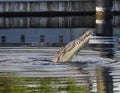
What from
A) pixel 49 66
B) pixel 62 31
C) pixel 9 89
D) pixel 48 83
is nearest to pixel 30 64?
pixel 49 66

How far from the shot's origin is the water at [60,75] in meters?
9.87

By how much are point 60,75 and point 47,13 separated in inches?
918

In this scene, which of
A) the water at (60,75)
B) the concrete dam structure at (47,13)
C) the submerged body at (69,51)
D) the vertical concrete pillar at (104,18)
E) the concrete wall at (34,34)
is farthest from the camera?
the concrete dam structure at (47,13)

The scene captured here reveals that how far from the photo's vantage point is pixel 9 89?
9805mm

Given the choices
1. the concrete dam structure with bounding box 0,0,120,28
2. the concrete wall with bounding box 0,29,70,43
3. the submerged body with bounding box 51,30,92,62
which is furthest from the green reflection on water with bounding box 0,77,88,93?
the concrete dam structure with bounding box 0,0,120,28

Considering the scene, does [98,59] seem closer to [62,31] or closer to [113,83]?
[113,83]

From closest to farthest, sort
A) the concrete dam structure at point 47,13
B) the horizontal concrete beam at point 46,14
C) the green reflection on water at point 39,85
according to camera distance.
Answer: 1. the green reflection on water at point 39,85
2. the concrete dam structure at point 47,13
3. the horizontal concrete beam at point 46,14

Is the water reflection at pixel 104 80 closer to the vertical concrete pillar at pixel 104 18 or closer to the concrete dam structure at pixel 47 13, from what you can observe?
the vertical concrete pillar at pixel 104 18

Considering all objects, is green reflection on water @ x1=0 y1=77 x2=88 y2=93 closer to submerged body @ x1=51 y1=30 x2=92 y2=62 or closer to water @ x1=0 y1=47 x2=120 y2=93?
water @ x1=0 y1=47 x2=120 y2=93

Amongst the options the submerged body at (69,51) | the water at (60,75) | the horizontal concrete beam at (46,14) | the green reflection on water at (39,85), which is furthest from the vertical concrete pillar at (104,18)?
the green reflection on water at (39,85)

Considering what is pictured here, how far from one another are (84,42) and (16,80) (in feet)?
16.7

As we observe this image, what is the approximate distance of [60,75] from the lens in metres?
12.4

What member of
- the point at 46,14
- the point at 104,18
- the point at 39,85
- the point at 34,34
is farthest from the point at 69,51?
the point at 46,14

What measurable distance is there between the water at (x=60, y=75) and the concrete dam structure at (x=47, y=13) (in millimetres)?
18126
